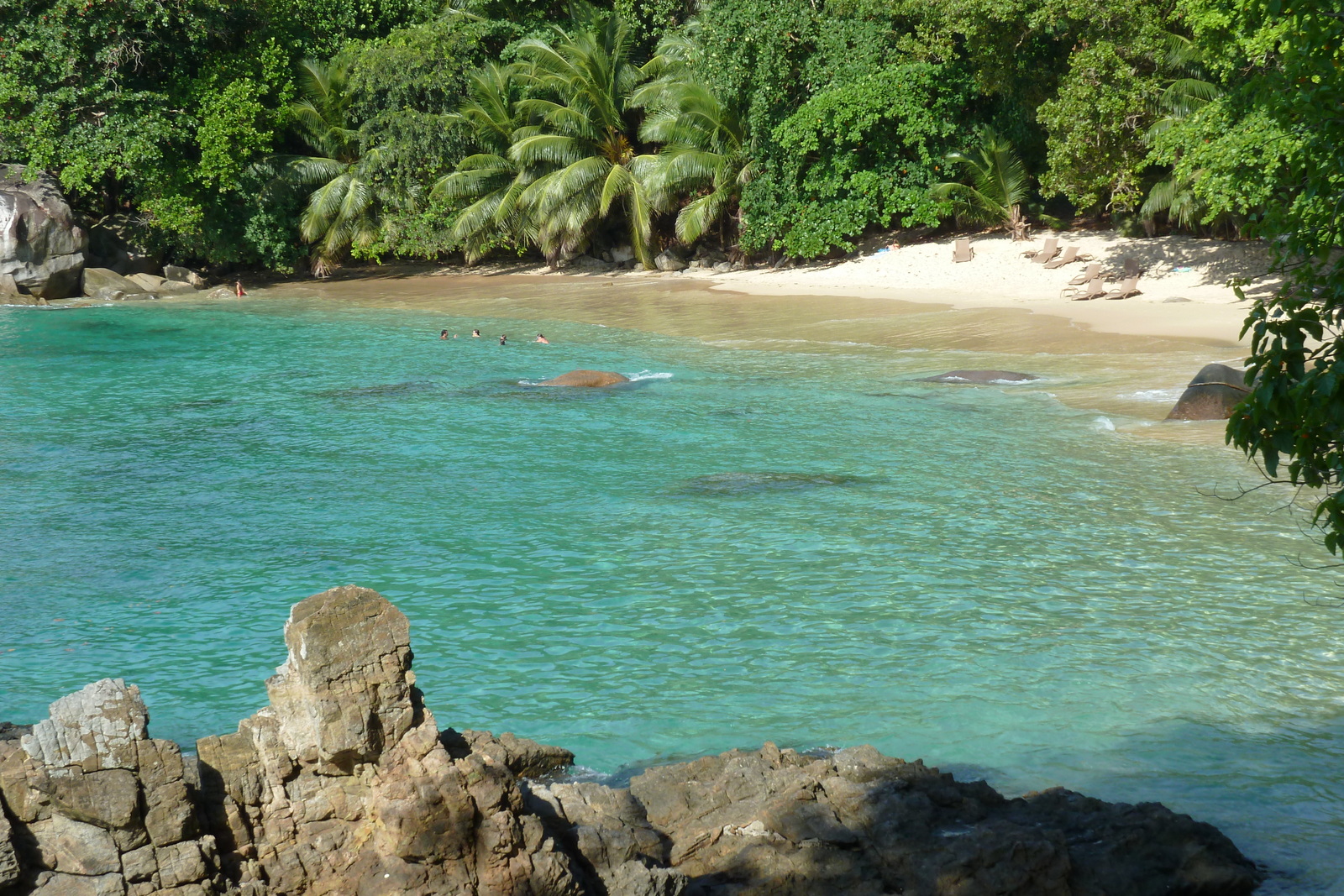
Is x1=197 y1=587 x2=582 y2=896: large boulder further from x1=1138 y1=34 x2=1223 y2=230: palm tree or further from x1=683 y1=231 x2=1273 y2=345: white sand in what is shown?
x1=1138 y1=34 x2=1223 y2=230: palm tree

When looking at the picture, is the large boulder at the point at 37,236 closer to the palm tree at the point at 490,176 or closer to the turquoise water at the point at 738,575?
the palm tree at the point at 490,176

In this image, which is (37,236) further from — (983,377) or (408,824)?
(408,824)

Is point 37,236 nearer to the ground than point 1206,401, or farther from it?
farther from it

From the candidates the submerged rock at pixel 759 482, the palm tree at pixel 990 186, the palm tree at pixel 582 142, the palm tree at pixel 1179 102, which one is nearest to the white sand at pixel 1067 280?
the palm tree at pixel 990 186

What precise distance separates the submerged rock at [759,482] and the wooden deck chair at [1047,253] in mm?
14969

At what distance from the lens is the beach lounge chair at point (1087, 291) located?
23.6 m

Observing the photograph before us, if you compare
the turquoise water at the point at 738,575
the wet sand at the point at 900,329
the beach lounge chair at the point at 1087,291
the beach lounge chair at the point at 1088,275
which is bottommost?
the turquoise water at the point at 738,575

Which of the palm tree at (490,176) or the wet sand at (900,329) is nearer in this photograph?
the wet sand at (900,329)

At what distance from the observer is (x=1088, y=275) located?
2445cm

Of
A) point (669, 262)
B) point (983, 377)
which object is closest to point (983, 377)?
point (983, 377)

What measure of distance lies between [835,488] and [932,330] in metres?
10.4

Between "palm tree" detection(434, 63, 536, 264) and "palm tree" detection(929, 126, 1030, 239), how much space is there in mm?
12036

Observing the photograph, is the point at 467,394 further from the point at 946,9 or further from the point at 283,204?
the point at 283,204

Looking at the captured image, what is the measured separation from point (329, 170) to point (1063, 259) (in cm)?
2192
